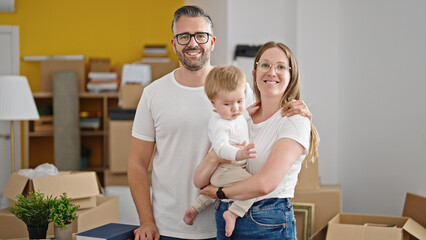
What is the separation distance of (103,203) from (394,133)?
6.81ft

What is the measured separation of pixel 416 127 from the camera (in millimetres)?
3096

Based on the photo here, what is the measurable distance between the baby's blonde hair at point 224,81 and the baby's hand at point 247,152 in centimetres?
22

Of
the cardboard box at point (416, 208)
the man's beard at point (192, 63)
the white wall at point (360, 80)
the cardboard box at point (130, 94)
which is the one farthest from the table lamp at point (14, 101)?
the cardboard box at point (416, 208)

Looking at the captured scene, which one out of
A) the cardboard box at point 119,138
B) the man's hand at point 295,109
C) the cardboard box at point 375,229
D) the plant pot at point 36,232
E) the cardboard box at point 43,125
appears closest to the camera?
the man's hand at point 295,109

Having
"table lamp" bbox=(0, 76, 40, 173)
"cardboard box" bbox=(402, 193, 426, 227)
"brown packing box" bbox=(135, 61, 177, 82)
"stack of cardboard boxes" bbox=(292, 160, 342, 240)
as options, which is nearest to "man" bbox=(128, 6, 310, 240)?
"stack of cardboard boxes" bbox=(292, 160, 342, 240)

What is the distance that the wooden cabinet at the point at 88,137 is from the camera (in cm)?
570

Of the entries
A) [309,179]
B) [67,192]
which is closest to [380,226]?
[309,179]

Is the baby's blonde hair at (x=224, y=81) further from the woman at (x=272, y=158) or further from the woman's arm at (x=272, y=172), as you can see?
the woman's arm at (x=272, y=172)

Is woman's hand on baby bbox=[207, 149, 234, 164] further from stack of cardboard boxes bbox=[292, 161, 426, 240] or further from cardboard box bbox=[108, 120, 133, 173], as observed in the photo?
cardboard box bbox=[108, 120, 133, 173]

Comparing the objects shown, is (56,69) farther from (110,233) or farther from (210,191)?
(210,191)

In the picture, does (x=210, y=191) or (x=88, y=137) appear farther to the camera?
(x=88, y=137)

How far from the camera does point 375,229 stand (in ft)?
8.30

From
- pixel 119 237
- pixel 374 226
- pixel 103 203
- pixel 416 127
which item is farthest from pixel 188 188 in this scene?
pixel 416 127

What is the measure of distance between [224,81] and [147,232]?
2.35ft
